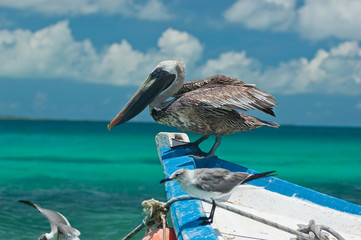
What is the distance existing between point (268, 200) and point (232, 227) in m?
0.80

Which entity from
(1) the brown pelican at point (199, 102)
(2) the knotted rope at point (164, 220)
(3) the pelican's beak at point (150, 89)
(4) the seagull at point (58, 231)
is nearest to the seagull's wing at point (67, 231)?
(4) the seagull at point (58, 231)

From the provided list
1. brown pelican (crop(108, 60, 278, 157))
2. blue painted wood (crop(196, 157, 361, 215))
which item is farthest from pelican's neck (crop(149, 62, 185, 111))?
blue painted wood (crop(196, 157, 361, 215))

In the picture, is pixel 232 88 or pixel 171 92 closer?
pixel 232 88

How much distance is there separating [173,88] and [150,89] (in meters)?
0.24

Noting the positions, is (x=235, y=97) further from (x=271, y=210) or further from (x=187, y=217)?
(x=187, y=217)

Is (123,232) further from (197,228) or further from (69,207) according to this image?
(197,228)

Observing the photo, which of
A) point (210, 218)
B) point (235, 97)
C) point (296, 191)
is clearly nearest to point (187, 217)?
point (210, 218)

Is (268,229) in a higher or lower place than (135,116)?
lower

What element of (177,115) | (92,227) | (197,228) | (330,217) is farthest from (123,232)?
(197,228)

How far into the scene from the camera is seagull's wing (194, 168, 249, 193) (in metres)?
2.68

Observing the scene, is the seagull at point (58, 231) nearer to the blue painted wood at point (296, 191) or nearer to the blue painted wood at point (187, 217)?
the blue painted wood at point (187, 217)

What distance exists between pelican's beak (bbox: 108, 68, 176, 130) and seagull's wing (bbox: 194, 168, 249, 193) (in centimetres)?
242

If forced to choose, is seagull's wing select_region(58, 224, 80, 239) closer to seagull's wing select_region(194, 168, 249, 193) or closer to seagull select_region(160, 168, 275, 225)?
seagull select_region(160, 168, 275, 225)

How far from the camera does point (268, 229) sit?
3.63 metres
